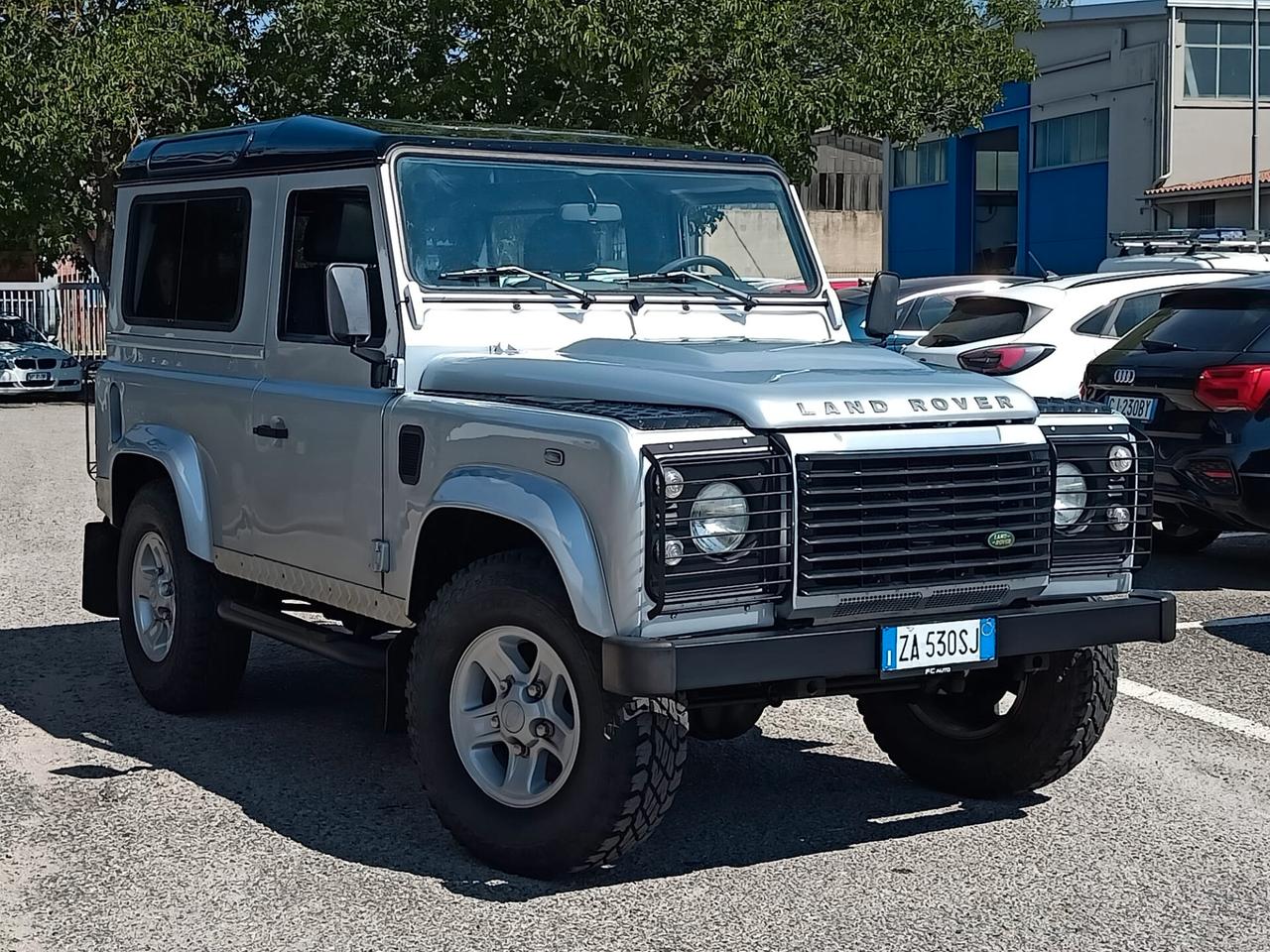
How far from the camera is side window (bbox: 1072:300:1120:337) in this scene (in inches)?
514

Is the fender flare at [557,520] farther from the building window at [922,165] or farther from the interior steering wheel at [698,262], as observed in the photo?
the building window at [922,165]

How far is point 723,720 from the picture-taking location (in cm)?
585

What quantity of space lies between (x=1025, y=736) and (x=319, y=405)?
254cm

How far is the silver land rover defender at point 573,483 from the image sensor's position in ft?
16.5

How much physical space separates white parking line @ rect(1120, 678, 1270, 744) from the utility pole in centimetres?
3530

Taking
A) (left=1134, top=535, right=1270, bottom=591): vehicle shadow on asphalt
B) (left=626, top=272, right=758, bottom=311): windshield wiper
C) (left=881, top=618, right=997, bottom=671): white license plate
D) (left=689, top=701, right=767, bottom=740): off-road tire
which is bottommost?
(left=1134, top=535, right=1270, bottom=591): vehicle shadow on asphalt

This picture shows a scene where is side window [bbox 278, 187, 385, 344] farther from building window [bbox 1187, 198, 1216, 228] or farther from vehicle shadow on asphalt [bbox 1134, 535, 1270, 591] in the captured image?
building window [bbox 1187, 198, 1216, 228]

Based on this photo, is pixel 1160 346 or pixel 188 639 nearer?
pixel 188 639

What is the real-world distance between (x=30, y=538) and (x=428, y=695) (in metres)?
8.29

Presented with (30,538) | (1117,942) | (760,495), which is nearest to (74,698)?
(760,495)

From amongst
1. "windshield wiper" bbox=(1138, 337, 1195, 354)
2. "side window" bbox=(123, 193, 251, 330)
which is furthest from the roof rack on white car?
"side window" bbox=(123, 193, 251, 330)

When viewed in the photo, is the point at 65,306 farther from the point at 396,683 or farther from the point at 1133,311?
the point at 396,683

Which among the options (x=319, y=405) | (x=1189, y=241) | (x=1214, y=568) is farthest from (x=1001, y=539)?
(x=1189, y=241)

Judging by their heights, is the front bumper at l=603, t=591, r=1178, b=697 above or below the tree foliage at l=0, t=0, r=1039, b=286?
below
